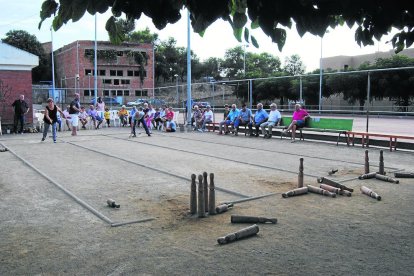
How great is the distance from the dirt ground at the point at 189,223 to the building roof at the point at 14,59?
39.5ft

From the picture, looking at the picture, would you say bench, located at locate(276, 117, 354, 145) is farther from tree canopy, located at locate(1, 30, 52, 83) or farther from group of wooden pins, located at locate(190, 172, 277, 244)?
tree canopy, located at locate(1, 30, 52, 83)

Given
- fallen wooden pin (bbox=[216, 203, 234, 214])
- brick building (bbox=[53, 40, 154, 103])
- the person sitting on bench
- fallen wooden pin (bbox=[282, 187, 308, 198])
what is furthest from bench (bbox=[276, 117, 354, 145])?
brick building (bbox=[53, 40, 154, 103])

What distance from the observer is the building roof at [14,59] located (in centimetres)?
2189

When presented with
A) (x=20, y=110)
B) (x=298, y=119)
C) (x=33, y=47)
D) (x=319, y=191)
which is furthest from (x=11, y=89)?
(x=33, y=47)

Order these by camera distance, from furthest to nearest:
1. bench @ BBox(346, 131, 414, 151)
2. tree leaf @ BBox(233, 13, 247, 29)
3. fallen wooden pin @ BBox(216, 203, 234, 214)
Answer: bench @ BBox(346, 131, 414, 151)
fallen wooden pin @ BBox(216, 203, 234, 214)
tree leaf @ BBox(233, 13, 247, 29)

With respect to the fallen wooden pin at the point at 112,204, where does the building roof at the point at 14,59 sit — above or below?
above

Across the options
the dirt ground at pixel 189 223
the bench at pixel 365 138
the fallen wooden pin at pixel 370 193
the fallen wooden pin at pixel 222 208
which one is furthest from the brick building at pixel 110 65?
the fallen wooden pin at pixel 222 208

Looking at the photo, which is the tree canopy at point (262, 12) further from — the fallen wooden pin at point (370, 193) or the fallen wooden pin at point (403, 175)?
the fallen wooden pin at point (403, 175)

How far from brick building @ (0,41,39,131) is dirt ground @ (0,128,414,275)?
11.6 metres

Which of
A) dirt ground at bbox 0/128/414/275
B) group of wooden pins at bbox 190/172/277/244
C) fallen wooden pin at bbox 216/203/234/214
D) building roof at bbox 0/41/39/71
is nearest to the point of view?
dirt ground at bbox 0/128/414/275

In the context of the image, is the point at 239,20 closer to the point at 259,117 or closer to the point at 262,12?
the point at 262,12

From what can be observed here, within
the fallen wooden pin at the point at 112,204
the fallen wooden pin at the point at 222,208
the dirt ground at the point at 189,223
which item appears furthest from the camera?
the fallen wooden pin at the point at 112,204

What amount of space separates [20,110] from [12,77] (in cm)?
243

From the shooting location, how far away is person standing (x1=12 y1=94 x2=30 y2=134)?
68.5 ft
